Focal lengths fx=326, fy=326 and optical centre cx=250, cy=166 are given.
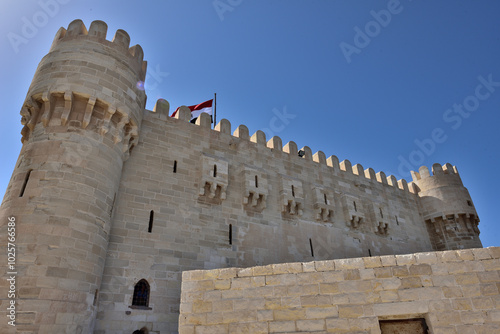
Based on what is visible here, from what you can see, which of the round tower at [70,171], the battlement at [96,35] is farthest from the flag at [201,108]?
the battlement at [96,35]

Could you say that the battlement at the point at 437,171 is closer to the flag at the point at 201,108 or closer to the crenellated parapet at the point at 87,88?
the flag at the point at 201,108

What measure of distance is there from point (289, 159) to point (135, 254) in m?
7.16

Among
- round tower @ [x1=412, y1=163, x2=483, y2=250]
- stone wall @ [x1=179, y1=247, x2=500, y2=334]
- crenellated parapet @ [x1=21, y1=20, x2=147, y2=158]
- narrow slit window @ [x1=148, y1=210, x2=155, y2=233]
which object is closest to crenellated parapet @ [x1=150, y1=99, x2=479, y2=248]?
round tower @ [x1=412, y1=163, x2=483, y2=250]

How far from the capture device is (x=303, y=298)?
16.6 feet

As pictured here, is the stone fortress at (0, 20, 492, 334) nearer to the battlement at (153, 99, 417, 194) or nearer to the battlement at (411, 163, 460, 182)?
the battlement at (153, 99, 417, 194)

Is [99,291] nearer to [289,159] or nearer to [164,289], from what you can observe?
[164,289]

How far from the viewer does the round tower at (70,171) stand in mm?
6363

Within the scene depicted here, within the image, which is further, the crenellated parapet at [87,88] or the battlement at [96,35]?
the battlement at [96,35]

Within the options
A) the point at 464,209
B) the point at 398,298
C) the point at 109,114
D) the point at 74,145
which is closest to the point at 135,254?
the point at 74,145

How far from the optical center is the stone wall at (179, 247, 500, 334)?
4805 mm

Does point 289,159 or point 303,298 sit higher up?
point 289,159

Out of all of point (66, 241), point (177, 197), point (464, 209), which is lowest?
point (66, 241)

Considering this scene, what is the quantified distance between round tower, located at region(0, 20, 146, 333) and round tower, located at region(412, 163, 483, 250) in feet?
49.0

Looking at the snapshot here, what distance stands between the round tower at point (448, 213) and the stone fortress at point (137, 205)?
13.7 feet
